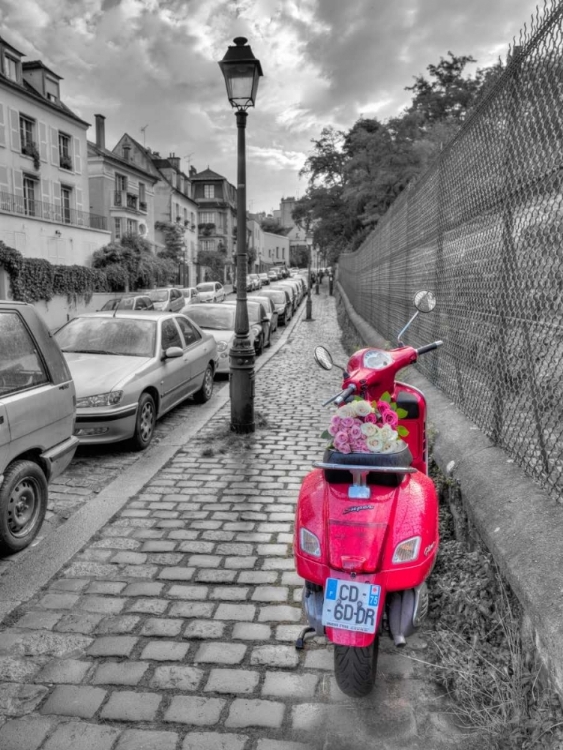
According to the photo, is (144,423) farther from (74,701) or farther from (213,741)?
(213,741)

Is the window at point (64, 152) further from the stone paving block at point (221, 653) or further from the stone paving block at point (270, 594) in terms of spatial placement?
the stone paving block at point (221, 653)

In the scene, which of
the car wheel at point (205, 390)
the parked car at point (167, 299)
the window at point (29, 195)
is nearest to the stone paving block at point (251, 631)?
the car wheel at point (205, 390)

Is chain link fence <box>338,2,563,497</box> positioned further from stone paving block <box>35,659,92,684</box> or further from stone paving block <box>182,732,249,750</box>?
stone paving block <box>35,659,92,684</box>

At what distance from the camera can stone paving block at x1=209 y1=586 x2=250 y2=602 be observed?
3.62 meters

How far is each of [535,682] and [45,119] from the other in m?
36.5

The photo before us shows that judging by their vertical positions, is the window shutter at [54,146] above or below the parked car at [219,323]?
above

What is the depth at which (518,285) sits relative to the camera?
3.45 metres

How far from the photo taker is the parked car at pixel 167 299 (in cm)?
2908

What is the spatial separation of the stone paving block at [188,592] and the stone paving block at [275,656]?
0.66 meters

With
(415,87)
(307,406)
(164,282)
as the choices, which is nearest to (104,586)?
(307,406)

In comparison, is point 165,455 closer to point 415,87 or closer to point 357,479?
point 357,479

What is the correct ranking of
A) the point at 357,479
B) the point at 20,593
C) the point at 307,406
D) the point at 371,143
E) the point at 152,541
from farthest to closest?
the point at 371,143 < the point at 307,406 < the point at 152,541 < the point at 20,593 < the point at 357,479

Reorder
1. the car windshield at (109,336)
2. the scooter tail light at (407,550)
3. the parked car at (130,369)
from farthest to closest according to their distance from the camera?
the car windshield at (109,336), the parked car at (130,369), the scooter tail light at (407,550)

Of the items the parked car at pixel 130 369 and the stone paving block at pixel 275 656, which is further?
the parked car at pixel 130 369
